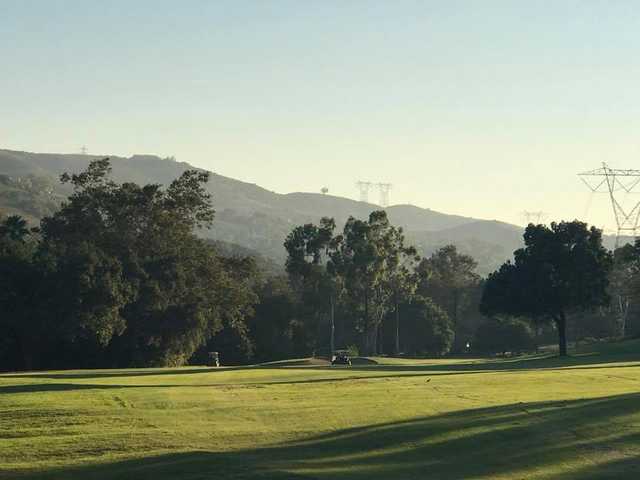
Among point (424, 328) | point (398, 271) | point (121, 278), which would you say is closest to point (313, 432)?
point (121, 278)

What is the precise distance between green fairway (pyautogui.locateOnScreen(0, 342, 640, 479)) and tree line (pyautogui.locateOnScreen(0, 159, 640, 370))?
141 feet

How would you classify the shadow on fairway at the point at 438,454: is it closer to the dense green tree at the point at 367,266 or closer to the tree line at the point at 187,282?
the tree line at the point at 187,282

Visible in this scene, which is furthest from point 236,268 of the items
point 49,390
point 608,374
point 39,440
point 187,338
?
point 39,440

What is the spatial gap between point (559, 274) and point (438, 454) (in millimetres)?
73835

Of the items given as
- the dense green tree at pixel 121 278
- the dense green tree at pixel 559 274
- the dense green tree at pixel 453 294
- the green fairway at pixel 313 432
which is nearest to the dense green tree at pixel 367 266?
the dense green tree at pixel 121 278

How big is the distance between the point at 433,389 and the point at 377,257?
95990 millimetres

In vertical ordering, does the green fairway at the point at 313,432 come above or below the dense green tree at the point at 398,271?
below

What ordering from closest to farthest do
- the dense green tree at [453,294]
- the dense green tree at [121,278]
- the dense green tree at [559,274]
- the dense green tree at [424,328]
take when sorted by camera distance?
1. the dense green tree at [121,278]
2. the dense green tree at [559,274]
3. the dense green tree at [424,328]
4. the dense green tree at [453,294]

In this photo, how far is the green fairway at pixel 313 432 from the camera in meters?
24.1

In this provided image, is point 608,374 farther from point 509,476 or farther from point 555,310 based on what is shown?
point 555,310

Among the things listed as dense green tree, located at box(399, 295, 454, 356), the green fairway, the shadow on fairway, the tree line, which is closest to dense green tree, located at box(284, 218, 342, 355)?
the tree line

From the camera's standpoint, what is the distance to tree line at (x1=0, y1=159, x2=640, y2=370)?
82812mm

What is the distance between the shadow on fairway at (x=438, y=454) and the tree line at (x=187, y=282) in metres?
56.6

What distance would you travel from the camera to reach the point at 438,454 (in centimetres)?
2612
